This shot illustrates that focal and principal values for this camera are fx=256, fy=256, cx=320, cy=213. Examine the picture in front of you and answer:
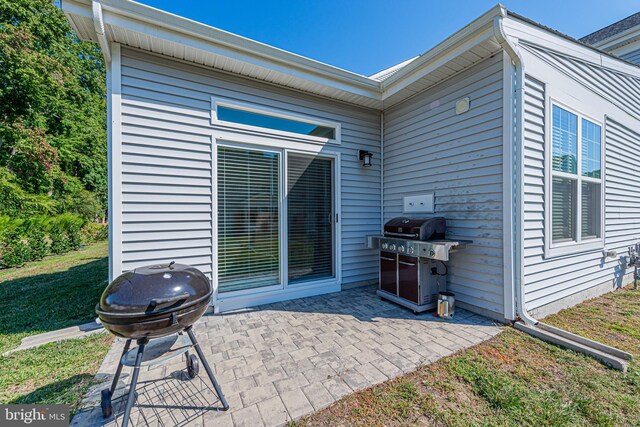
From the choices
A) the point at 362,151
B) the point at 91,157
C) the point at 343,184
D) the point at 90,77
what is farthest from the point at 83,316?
the point at 90,77

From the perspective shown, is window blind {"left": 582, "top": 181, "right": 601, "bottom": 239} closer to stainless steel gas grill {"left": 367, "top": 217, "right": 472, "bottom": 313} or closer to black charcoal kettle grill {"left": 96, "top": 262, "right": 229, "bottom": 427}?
stainless steel gas grill {"left": 367, "top": 217, "right": 472, "bottom": 313}

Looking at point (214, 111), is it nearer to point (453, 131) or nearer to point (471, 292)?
point (453, 131)

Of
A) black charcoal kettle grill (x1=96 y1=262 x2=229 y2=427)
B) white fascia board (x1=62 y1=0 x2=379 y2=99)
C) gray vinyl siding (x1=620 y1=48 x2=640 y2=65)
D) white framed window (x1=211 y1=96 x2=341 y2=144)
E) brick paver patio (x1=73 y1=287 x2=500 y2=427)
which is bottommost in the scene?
brick paver patio (x1=73 y1=287 x2=500 y2=427)

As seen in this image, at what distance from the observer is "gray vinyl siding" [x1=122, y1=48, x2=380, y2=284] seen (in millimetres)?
2953

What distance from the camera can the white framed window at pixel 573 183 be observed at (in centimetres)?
328

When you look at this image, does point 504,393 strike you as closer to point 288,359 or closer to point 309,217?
point 288,359

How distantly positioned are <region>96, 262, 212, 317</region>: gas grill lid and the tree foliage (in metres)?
12.5

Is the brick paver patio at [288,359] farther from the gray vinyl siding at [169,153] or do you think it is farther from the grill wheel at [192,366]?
the gray vinyl siding at [169,153]

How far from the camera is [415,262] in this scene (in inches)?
130

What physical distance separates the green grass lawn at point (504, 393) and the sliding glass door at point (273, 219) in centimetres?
226

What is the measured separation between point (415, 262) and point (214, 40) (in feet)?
11.9

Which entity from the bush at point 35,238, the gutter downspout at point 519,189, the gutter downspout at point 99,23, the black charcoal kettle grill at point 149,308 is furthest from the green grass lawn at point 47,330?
the gutter downspout at point 519,189

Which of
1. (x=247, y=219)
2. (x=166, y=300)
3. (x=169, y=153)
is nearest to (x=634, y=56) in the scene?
(x=247, y=219)

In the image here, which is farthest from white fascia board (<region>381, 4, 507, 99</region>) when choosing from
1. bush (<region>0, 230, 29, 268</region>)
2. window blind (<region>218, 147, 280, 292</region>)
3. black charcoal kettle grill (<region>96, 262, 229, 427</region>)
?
bush (<region>0, 230, 29, 268</region>)
